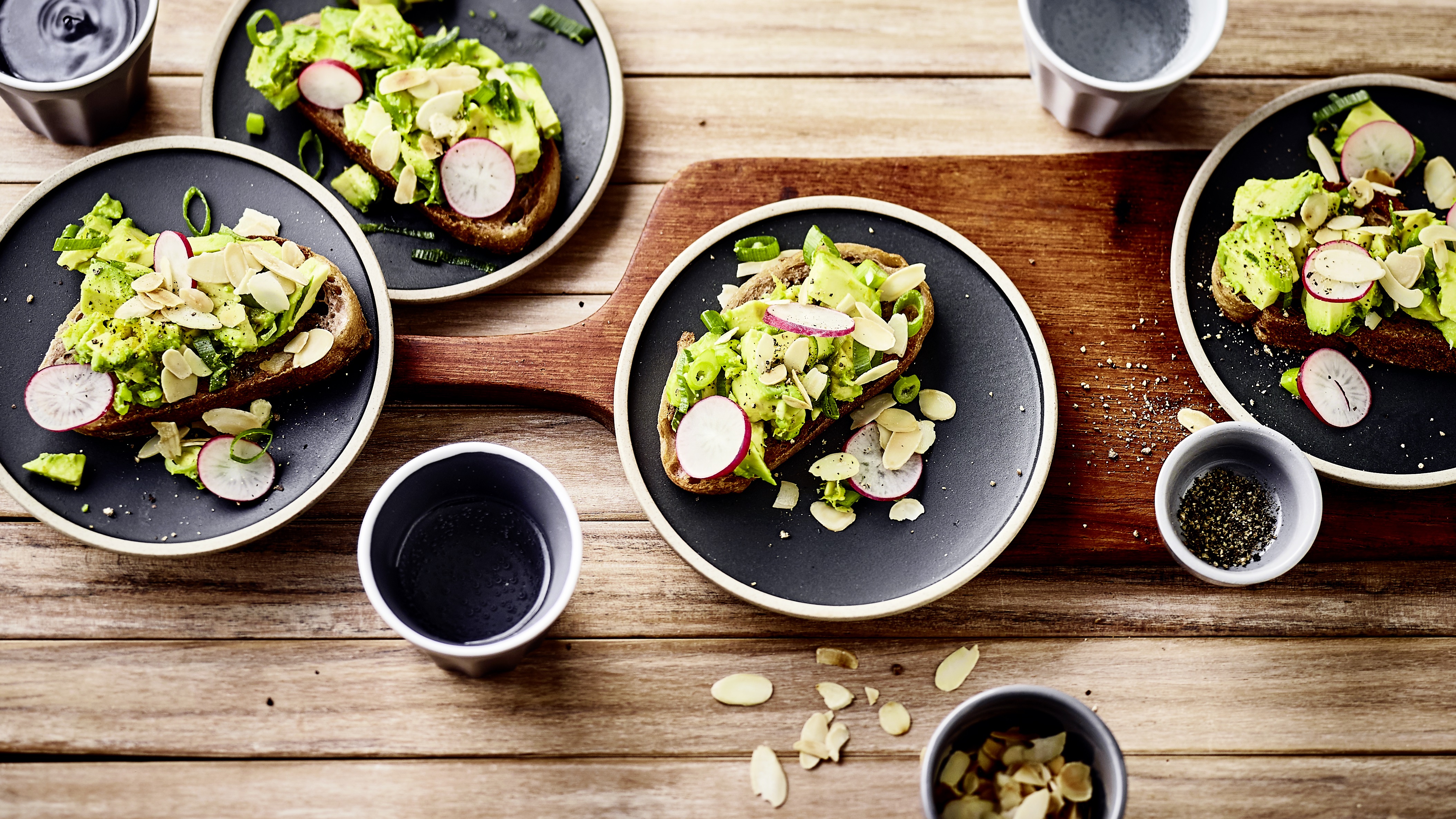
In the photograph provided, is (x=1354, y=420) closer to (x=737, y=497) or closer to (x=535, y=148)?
(x=737, y=497)

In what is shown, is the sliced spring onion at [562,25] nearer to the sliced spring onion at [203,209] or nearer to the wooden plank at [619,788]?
the sliced spring onion at [203,209]

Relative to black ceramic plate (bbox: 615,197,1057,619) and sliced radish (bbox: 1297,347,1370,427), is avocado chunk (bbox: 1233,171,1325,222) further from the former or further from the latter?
black ceramic plate (bbox: 615,197,1057,619)

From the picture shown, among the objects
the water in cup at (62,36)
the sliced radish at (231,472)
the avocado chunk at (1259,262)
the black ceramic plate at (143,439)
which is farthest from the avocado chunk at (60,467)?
the avocado chunk at (1259,262)

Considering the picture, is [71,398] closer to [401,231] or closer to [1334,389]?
[401,231]

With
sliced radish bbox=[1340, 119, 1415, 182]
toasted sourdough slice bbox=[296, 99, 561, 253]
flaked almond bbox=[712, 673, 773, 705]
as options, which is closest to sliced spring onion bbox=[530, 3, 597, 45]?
toasted sourdough slice bbox=[296, 99, 561, 253]

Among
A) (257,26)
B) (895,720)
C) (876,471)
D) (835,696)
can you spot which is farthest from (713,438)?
(257,26)

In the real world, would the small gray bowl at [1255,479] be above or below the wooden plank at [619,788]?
above

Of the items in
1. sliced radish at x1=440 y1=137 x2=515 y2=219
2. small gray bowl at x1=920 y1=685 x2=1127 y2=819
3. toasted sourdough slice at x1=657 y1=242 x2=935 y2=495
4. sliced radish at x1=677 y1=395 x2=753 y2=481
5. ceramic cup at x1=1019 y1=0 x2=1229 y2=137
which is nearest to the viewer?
small gray bowl at x1=920 y1=685 x2=1127 y2=819
